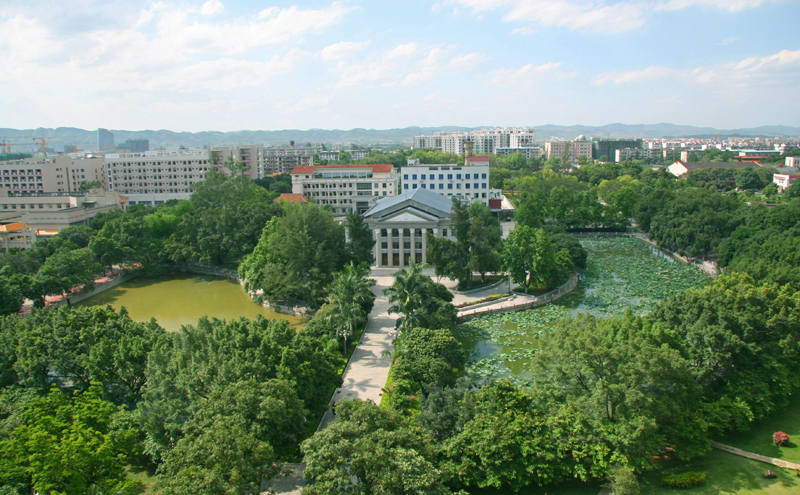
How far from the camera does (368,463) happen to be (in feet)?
42.7

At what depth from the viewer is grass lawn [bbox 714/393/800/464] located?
18594mm

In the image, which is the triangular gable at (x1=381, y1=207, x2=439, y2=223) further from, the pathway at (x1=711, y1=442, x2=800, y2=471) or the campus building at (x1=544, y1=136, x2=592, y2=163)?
the campus building at (x1=544, y1=136, x2=592, y2=163)

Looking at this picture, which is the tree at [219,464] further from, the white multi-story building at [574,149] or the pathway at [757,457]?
the white multi-story building at [574,149]

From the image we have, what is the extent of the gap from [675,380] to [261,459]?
14.0 meters

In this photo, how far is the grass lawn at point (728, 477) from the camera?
1633 cm

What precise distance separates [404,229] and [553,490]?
1201 inches

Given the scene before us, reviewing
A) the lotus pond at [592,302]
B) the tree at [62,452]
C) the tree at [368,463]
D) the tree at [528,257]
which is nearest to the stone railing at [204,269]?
the lotus pond at [592,302]

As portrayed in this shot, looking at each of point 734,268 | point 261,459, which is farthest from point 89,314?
point 734,268

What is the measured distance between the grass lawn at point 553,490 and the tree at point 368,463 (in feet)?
11.6

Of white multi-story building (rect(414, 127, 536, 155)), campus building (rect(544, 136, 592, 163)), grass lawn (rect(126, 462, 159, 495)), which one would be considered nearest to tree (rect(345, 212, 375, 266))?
grass lawn (rect(126, 462, 159, 495))

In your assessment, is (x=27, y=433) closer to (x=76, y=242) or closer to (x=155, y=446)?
(x=155, y=446)

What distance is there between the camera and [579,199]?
6675 cm

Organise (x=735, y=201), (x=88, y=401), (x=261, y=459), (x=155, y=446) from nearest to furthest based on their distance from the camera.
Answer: (x=261, y=459) → (x=155, y=446) → (x=88, y=401) → (x=735, y=201)

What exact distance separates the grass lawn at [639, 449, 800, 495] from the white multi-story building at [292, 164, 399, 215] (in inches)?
2419
